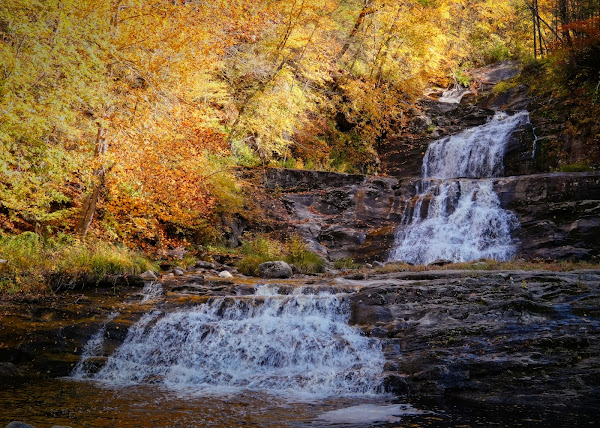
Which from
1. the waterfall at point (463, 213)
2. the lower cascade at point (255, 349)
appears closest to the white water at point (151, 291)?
the lower cascade at point (255, 349)

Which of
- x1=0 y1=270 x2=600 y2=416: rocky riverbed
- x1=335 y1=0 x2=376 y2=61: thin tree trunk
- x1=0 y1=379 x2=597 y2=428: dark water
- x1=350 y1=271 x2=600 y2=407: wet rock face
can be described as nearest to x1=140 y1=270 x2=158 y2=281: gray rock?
x1=0 y1=270 x2=600 y2=416: rocky riverbed

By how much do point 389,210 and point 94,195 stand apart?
1056cm


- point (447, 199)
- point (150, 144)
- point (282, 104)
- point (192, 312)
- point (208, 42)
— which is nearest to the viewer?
point (192, 312)

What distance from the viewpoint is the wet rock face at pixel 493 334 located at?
589 cm

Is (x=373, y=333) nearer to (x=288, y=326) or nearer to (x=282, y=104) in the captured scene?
(x=288, y=326)

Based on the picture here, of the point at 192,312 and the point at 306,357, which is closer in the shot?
the point at 306,357

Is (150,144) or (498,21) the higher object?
(498,21)

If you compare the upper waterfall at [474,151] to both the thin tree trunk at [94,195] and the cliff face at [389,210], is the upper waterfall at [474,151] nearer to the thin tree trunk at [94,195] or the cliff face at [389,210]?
the cliff face at [389,210]

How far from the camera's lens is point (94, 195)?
11.0 m

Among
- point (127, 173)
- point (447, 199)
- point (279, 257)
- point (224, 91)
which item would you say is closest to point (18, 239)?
point (127, 173)

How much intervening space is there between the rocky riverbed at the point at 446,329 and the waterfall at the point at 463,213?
4416 millimetres

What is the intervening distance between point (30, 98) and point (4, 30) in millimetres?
2637

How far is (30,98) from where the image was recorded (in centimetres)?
773

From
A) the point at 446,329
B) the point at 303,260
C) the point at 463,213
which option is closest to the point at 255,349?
the point at 446,329
